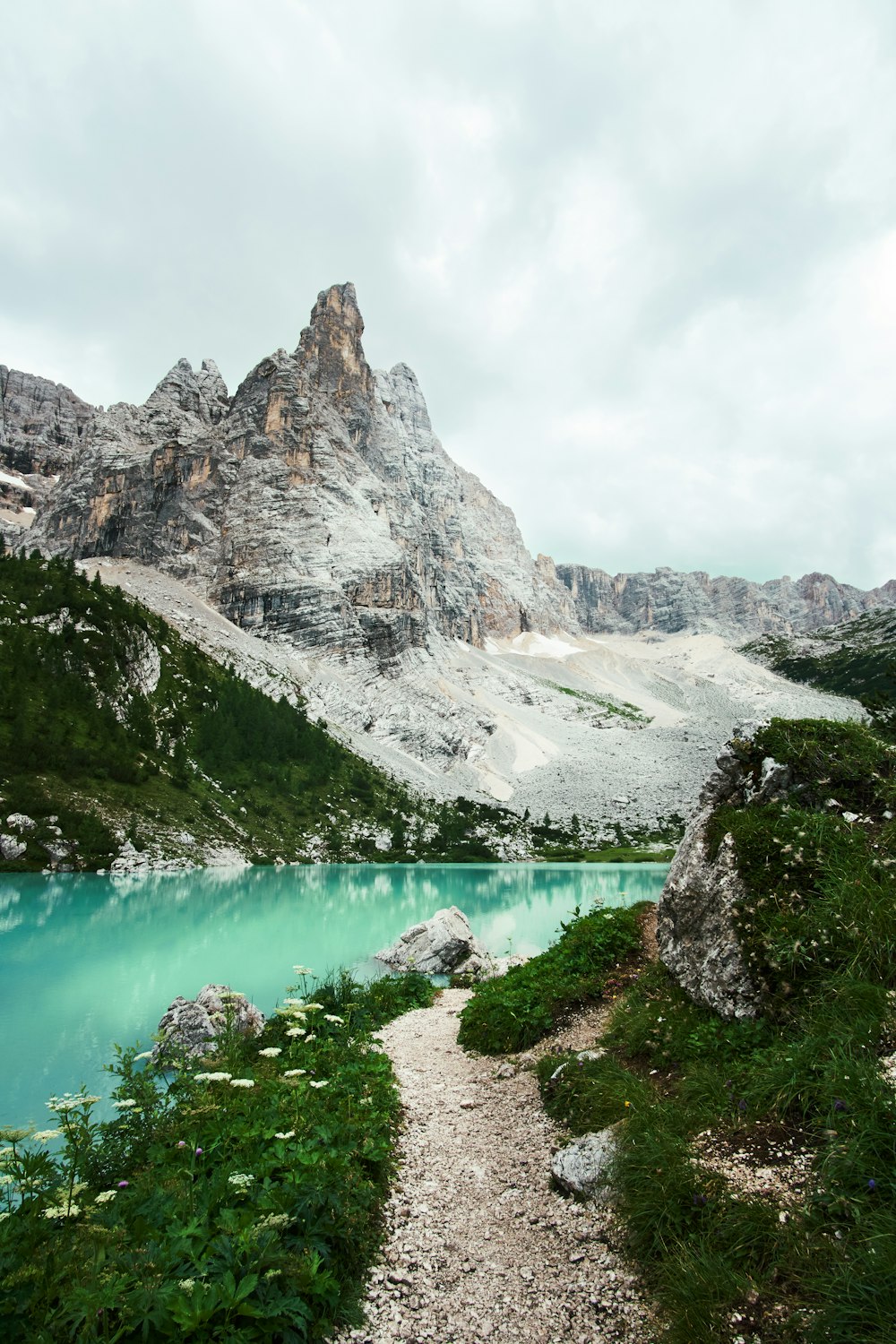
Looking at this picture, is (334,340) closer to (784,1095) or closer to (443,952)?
(443,952)

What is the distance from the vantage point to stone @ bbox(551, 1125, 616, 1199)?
5.21 m

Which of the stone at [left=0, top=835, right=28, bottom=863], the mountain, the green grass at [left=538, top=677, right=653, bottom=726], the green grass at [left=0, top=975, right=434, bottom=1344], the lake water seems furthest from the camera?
the green grass at [left=538, top=677, right=653, bottom=726]

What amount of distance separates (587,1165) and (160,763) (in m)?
79.5

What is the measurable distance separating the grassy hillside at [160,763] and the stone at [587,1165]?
192 feet

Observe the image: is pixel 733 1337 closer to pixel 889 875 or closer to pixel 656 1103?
pixel 656 1103

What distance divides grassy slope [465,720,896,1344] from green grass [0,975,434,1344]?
2104 mm

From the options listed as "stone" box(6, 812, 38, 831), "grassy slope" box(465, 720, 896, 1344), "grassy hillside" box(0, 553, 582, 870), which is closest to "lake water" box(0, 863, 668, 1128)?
"stone" box(6, 812, 38, 831)

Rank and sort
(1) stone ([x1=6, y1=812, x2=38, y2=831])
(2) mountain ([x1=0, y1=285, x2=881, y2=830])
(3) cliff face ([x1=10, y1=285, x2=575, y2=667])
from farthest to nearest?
(3) cliff face ([x1=10, y1=285, x2=575, y2=667]) → (2) mountain ([x1=0, y1=285, x2=881, y2=830]) → (1) stone ([x1=6, y1=812, x2=38, y2=831])

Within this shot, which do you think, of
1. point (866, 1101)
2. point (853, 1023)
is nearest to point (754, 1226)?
point (866, 1101)

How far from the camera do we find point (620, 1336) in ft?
12.6

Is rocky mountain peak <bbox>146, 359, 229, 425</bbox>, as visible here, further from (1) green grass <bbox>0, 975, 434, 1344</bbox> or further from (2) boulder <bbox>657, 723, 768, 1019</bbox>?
(1) green grass <bbox>0, 975, 434, 1344</bbox>

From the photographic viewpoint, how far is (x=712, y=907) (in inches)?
286

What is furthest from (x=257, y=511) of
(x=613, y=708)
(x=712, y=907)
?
(x=712, y=907)

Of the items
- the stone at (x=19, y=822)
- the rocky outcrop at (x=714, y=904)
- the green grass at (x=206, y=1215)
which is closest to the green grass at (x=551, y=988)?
the rocky outcrop at (x=714, y=904)
